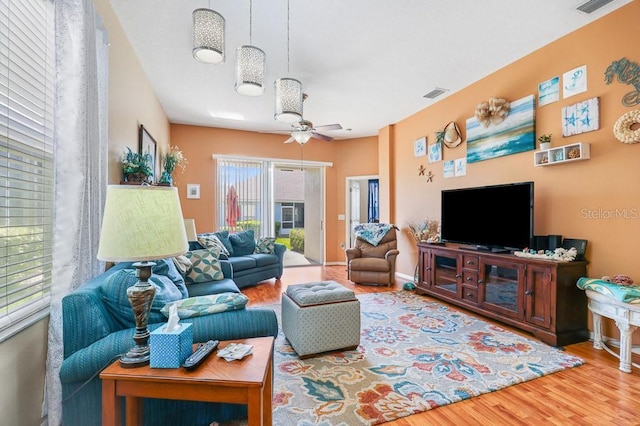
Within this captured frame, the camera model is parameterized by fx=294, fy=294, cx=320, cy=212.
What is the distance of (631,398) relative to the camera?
6.35ft

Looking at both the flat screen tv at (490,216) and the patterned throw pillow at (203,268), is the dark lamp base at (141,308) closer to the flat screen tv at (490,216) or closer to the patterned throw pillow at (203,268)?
the patterned throw pillow at (203,268)

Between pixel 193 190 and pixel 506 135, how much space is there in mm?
5425

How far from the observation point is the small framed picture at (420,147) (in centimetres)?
501

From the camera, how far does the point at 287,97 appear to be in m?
2.81

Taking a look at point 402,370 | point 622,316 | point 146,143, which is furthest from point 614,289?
point 146,143

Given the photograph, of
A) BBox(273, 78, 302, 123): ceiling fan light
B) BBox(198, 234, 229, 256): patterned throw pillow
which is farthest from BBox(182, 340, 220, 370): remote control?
BBox(198, 234, 229, 256): patterned throw pillow

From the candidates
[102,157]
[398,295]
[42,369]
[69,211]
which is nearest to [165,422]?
[42,369]

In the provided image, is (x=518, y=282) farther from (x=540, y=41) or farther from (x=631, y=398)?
(x=540, y=41)

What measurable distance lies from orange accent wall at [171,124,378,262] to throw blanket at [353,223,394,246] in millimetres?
1656

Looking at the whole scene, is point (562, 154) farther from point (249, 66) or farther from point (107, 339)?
point (107, 339)

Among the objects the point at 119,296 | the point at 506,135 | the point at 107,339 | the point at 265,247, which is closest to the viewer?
the point at 107,339

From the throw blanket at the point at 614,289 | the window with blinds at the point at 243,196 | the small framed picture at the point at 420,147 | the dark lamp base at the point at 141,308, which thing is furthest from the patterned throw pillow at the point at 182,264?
the small framed picture at the point at 420,147

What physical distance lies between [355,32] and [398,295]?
11.3 ft

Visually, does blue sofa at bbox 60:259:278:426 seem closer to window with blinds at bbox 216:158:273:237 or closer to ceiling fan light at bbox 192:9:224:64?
ceiling fan light at bbox 192:9:224:64
